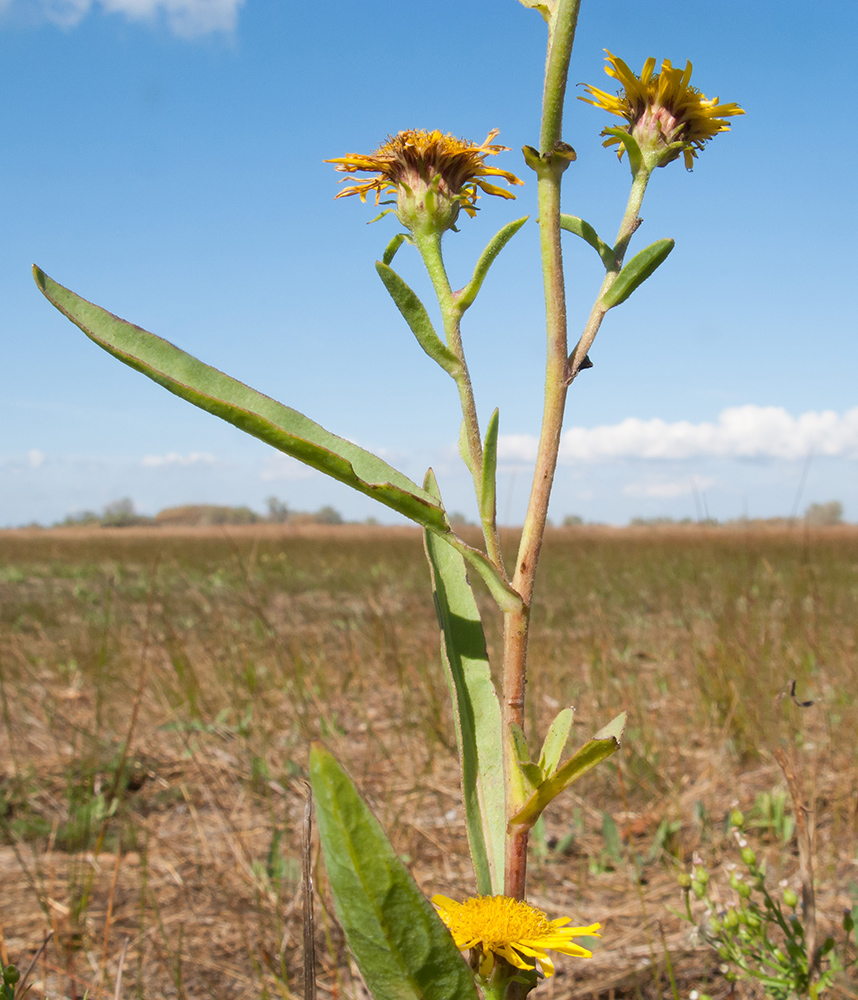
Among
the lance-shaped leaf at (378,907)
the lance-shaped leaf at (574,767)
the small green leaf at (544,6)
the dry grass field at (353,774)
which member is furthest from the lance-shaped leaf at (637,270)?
the dry grass field at (353,774)

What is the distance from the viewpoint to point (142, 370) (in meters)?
0.68

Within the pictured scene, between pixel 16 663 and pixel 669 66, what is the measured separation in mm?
4321

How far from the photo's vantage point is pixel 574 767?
0.67 m

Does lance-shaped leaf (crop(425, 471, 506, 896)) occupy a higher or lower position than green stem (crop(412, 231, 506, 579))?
lower

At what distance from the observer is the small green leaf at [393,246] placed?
0.90 m

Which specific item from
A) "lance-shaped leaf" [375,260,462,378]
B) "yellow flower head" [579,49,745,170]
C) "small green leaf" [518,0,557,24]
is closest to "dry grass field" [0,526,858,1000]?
"lance-shaped leaf" [375,260,462,378]

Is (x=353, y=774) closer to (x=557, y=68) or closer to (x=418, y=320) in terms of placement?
(x=418, y=320)

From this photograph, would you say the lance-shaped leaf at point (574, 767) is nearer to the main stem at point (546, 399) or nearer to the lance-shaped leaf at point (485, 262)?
the main stem at point (546, 399)

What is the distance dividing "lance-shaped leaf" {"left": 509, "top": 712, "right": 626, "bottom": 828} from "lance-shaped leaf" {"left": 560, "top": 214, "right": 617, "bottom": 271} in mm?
472

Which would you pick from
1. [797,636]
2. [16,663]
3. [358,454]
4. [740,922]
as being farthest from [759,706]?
[16,663]

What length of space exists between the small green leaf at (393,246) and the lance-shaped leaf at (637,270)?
27 centimetres

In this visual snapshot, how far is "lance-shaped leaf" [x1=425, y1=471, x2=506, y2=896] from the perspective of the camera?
764 mm

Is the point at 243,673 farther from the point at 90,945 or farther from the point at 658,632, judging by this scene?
the point at 658,632

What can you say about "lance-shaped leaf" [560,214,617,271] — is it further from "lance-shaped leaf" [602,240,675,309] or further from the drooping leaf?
the drooping leaf
